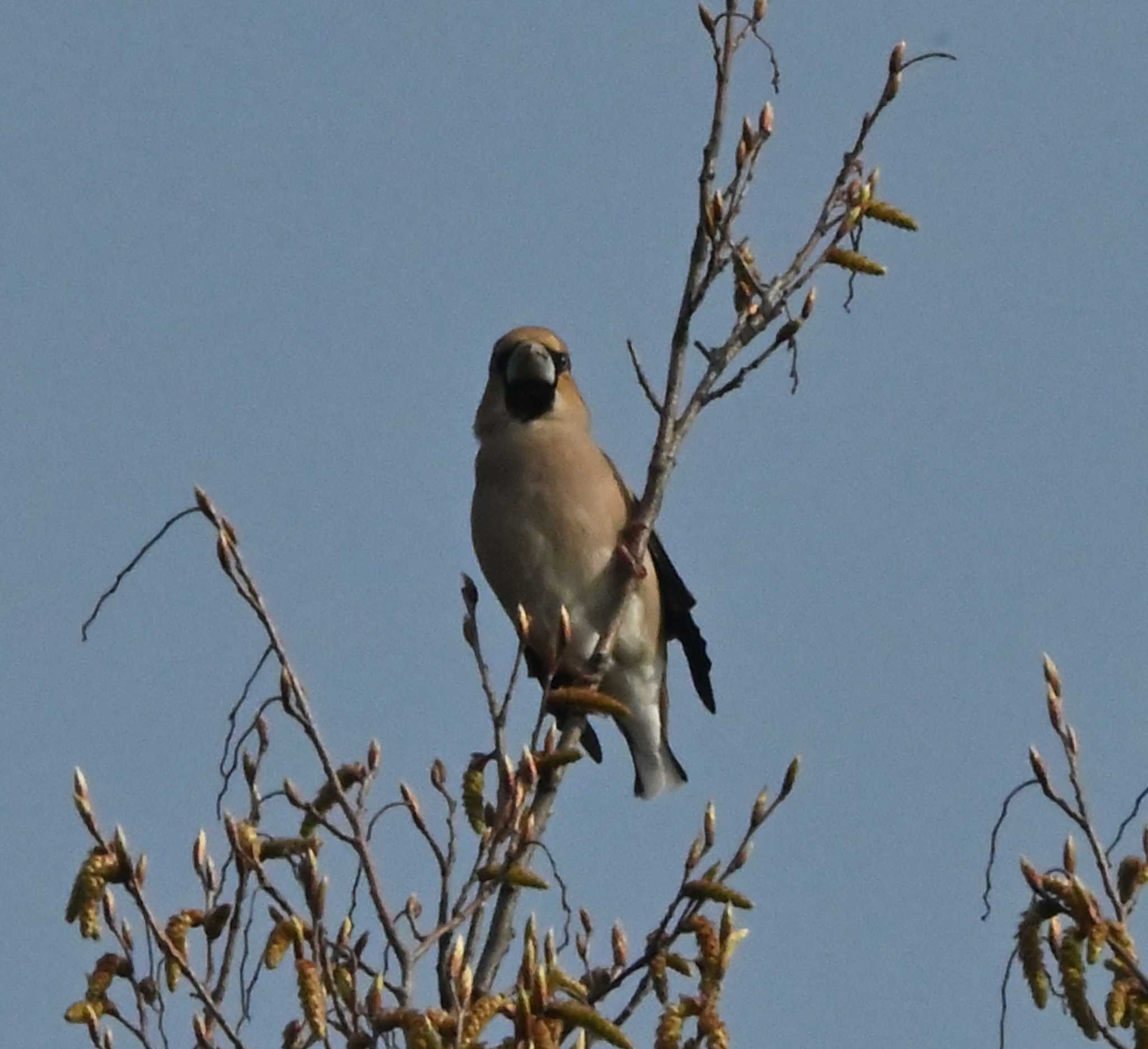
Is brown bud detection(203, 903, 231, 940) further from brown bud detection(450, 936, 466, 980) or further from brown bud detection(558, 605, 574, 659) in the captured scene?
Answer: brown bud detection(558, 605, 574, 659)

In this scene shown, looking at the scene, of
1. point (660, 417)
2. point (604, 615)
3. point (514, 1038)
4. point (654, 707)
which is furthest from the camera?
point (654, 707)

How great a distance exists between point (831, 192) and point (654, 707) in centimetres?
247

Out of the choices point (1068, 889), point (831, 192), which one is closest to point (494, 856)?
point (1068, 889)

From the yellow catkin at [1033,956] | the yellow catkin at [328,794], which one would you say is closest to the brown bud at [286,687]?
the yellow catkin at [328,794]

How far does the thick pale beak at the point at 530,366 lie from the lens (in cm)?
673

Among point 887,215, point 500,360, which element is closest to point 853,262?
point 887,215

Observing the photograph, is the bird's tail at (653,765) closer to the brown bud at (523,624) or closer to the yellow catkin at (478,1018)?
the brown bud at (523,624)

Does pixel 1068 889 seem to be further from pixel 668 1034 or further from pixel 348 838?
pixel 348 838

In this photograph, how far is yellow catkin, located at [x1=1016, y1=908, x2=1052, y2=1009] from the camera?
357 cm

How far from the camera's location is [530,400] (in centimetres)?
679

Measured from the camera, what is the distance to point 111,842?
3.62 meters

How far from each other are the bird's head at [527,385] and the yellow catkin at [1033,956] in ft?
11.2

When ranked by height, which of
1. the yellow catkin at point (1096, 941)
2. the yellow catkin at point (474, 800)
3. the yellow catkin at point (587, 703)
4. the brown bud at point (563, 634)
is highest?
the brown bud at point (563, 634)

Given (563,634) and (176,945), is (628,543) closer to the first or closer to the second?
(563,634)
